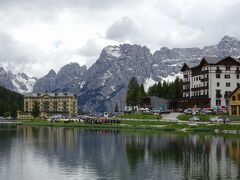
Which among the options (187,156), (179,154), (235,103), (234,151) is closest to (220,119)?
(235,103)

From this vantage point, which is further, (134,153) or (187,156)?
(134,153)

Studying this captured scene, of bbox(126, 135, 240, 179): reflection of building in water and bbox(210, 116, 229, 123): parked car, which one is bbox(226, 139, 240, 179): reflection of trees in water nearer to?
bbox(126, 135, 240, 179): reflection of building in water

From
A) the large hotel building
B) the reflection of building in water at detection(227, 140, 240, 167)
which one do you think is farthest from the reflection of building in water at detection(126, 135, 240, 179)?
the large hotel building

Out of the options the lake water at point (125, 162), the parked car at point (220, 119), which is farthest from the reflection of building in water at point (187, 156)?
the parked car at point (220, 119)

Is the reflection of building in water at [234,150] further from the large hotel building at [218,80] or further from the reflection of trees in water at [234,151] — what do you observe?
the large hotel building at [218,80]

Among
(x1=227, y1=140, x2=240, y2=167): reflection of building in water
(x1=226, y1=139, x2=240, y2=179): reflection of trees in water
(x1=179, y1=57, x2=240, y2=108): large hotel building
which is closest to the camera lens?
(x1=226, y1=139, x2=240, y2=179): reflection of trees in water

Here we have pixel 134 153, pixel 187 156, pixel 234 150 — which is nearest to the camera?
pixel 187 156


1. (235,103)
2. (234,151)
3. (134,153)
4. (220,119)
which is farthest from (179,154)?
(235,103)

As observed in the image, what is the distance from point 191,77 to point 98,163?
14114 cm

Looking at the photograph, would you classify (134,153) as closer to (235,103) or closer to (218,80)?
(235,103)

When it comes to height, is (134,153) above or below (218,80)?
below

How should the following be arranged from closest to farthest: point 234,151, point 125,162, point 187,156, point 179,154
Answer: point 125,162, point 187,156, point 179,154, point 234,151

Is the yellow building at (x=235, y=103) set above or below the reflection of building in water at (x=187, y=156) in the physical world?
above

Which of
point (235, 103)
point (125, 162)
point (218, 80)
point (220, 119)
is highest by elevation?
point (218, 80)
